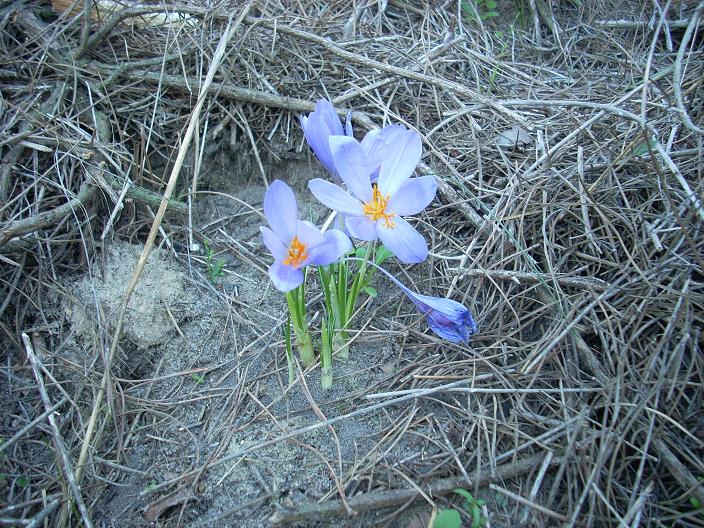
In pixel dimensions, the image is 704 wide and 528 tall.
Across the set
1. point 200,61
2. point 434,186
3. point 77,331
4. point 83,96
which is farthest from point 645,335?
point 83,96

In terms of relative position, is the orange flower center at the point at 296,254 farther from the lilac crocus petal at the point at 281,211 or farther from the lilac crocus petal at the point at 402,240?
the lilac crocus petal at the point at 402,240

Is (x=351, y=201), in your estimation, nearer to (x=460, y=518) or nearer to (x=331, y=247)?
(x=331, y=247)

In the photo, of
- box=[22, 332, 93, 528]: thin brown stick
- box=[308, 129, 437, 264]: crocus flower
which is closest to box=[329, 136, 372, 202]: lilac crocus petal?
box=[308, 129, 437, 264]: crocus flower

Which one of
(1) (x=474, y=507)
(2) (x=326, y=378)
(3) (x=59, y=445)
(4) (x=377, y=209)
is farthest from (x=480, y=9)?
(3) (x=59, y=445)

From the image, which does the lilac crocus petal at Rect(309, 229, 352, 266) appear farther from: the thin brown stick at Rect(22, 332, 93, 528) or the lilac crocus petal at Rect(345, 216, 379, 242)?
the thin brown stick at Rect(22, 332, 93, 528)

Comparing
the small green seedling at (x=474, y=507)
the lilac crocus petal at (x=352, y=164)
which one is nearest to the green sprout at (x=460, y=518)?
the small green seedling at (x=474, y=507)

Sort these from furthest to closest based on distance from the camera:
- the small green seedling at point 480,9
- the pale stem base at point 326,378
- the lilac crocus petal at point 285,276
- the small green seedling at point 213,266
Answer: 1. the small green seedling at point 480,9
2. the small green seedling at point 213,266
3. the pale stem base at point 326,378
4. the lilac crocus petal at point 285,276
